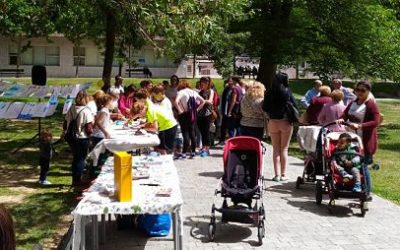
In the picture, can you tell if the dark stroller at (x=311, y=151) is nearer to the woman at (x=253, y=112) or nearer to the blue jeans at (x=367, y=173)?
the blue jeans at (x=367, y=173)

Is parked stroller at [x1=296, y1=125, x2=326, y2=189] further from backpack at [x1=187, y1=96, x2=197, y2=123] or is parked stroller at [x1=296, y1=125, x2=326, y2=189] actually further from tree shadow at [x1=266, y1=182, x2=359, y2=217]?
backpack at [x1=187, y1=96, x2=197, y2=123]

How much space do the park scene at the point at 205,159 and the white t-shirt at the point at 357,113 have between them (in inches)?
0.7

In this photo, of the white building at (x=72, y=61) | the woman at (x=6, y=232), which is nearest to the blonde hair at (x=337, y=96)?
the woman at (x=6, y=232)

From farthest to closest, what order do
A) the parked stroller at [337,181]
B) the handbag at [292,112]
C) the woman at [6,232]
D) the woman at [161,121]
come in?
the woman at [161,121] → the handbag at [292,112] → the parked stroller at [337,181] → the woman at [6,232]

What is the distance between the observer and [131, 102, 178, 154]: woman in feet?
33.4

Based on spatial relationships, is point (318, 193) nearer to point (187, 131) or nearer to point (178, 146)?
point (187, 131)

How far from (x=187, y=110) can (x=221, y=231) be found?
518 centimetres

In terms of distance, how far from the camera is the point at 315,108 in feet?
32.5

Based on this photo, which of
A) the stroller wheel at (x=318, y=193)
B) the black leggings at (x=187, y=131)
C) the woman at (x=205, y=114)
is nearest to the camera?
the stroller wheel at (x=318, y=193)

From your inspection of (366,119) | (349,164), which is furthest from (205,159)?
(349,164)

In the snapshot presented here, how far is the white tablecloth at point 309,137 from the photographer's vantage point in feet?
28.6

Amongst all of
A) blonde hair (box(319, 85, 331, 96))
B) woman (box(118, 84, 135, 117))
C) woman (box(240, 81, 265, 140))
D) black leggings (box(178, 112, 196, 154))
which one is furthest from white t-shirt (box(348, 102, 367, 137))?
woman (box(118, 84, 135, 117))

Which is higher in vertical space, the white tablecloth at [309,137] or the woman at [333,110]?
the woman at [333,110]

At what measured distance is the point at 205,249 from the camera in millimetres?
6219
